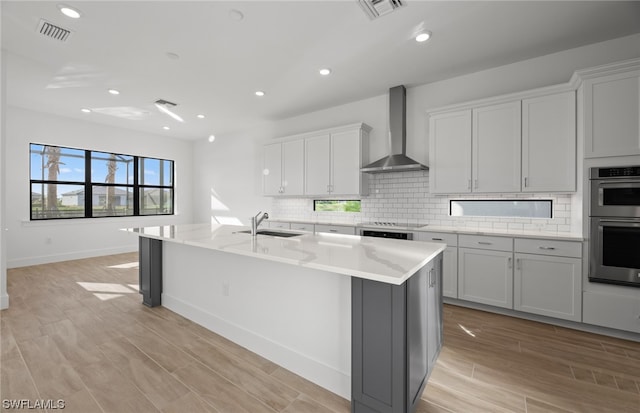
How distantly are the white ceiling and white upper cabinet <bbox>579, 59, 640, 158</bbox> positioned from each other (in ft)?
1.67

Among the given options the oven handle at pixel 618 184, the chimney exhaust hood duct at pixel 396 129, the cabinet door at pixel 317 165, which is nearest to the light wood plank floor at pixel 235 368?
the oven handle at pixel 618 184

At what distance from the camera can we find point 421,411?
1.63 metres

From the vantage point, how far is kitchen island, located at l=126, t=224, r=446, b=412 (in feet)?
4.78

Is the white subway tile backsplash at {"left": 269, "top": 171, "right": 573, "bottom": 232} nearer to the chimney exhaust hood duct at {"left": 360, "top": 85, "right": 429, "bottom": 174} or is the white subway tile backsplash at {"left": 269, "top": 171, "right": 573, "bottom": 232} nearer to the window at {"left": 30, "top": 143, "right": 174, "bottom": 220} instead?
the chimney exhaust hood duct at {"left": 360, "top": 85, "right": 429, "bottom": 174}

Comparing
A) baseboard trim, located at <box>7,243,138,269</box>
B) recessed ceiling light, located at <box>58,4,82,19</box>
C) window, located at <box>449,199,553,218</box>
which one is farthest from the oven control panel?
baseboard trim, located at <box>7,243,138,269</box>

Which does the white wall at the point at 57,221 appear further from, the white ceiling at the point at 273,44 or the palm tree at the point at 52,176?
the white ceiling at the point at 273,44

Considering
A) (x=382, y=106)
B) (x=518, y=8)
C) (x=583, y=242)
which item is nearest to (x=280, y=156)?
(x=382, y=106)

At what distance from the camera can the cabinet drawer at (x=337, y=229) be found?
3.99 meters

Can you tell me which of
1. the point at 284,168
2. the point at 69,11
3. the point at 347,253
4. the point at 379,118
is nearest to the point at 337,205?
the point at 284,168

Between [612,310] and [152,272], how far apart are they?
451 cm

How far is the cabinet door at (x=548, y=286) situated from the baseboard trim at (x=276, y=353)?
2.19 metres

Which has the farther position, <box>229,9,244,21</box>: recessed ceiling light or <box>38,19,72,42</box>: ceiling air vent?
<box>38,19,72,42</box>: ceiling air vent

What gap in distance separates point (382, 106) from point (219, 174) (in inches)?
167

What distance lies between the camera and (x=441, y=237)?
10.7 feet
